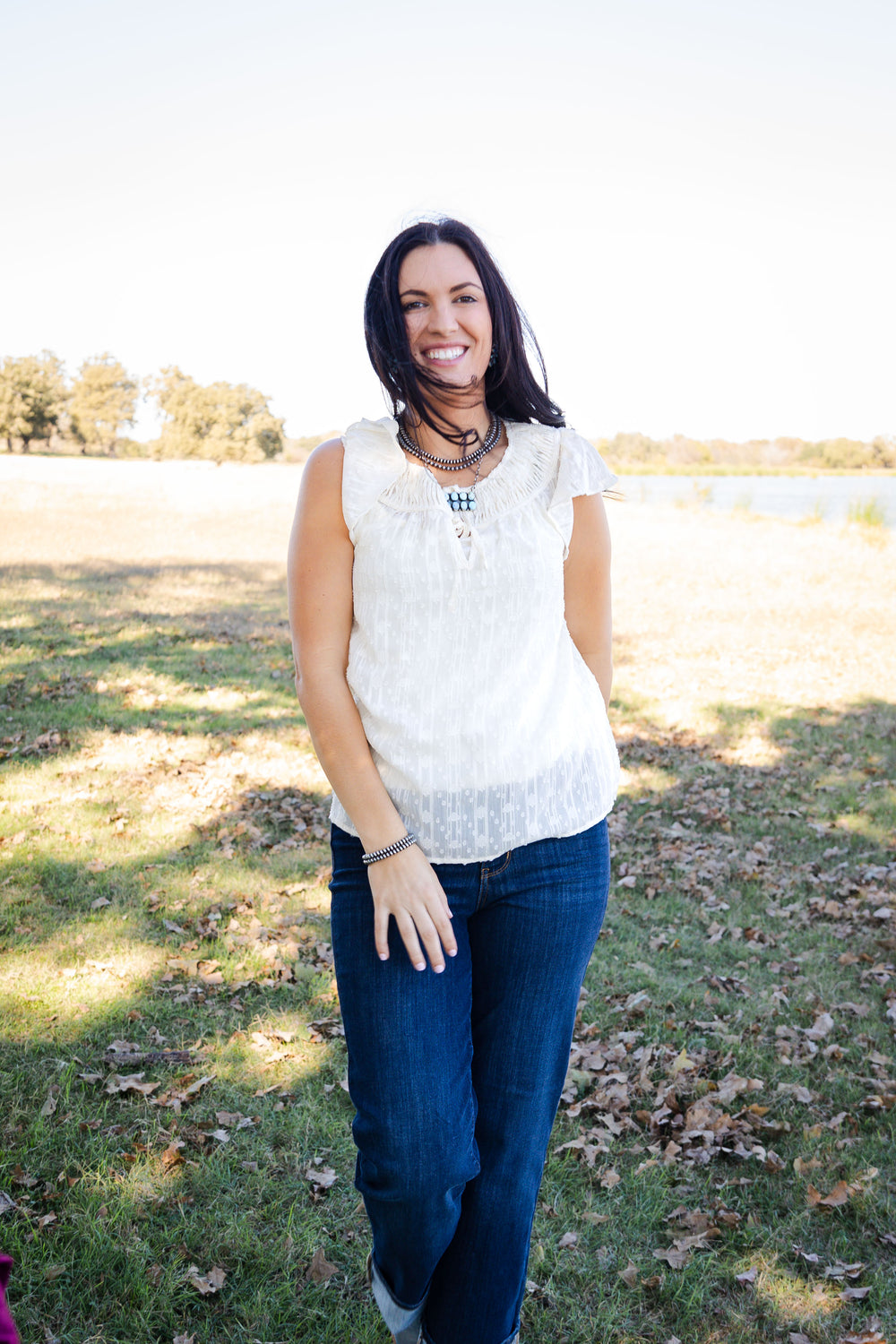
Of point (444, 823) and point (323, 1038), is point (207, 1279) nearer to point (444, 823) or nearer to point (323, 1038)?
point (323, 1038)

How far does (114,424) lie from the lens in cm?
7462

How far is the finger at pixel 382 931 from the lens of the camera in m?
1.94

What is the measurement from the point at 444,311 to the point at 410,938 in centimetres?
136

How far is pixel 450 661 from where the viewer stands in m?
2.01

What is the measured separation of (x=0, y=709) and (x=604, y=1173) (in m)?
6.58

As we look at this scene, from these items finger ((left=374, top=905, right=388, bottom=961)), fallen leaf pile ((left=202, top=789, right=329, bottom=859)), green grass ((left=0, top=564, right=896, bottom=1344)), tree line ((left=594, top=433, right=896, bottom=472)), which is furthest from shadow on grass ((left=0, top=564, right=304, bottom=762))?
tree line ((left=594, top=433, right=896, bottom=472))

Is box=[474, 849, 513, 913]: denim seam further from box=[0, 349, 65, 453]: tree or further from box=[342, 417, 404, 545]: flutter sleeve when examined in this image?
box=[0, 349, 65, 453]: tree

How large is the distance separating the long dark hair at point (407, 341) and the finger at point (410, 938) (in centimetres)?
107

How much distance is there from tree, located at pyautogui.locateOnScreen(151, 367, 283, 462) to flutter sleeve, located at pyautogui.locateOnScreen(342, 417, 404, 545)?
68909 millimetres

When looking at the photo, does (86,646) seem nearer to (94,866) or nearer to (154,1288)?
(94,866)

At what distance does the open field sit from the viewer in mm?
2844

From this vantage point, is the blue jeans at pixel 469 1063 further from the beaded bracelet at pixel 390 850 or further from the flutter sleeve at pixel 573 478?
the flutter sleeve at pixel 573 478

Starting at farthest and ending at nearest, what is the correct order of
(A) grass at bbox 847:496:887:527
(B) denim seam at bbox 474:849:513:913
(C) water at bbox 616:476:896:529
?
(C) water at bbox 616:476:896:529 < (A) grass at bbox 847:496:887:527 < (B) denim seam at bbox 474:849:513:913

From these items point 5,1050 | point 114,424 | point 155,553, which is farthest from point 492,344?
point 114,424
